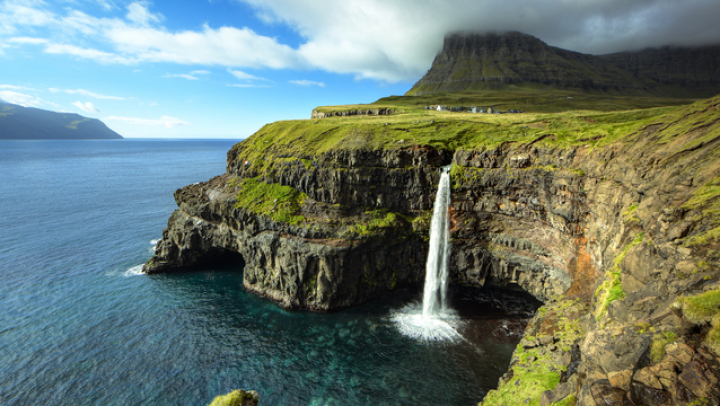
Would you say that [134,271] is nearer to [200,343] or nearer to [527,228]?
[200,343]

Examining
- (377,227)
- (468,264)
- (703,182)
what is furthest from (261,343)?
(703,182)

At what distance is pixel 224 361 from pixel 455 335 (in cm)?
3057

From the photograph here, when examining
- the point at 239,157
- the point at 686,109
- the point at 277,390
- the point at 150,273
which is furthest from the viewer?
the point at 239,157

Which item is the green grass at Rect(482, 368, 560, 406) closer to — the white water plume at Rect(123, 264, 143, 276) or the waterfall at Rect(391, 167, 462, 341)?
Answer: the waterfall at Rect(391, 167, 462, 341)

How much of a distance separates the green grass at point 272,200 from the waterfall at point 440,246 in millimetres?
22592

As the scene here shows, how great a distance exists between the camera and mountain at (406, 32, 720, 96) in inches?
5906

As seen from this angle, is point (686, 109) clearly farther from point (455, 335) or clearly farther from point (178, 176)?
point (178, 176)

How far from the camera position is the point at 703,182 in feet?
71.5

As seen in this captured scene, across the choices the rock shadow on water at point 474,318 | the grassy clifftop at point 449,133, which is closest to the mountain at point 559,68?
the grassy clifftop at point 449,133

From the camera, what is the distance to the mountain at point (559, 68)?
15000 cm

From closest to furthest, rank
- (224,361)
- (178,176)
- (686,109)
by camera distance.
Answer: (686,109)
(224,361)
(178,176)

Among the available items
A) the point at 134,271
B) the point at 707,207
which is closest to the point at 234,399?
the point at 707,207

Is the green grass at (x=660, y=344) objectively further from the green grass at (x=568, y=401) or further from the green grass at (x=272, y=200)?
the green grass at (x=272, y=200)

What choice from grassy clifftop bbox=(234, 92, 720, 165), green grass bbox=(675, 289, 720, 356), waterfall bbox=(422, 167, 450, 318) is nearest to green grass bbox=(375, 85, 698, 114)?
grassy clifftop bbox=(234, 92, 720, 165)
